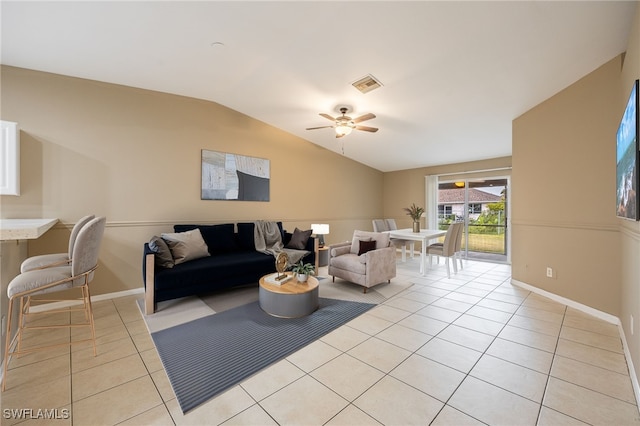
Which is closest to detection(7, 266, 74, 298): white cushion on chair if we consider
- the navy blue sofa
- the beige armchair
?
the navy blue sofa

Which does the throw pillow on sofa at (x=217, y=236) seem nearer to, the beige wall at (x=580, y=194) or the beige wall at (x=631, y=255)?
the beige wall at (x=631, y=255)

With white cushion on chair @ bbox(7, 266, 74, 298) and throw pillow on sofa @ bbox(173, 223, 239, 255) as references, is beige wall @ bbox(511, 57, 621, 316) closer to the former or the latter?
throw pillow on sofa @ bbox(173, 223, 239, 255)

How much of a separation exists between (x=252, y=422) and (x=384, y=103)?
3.89m

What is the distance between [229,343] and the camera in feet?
7.55

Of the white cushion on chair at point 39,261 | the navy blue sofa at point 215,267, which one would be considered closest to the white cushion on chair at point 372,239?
the navy blue sofa at point 215,267

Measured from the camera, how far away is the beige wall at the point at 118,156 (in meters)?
2.99

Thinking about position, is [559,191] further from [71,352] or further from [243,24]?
[71,352]

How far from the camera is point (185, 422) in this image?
1469 millimetres

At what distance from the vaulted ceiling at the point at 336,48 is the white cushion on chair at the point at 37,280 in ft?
7.24

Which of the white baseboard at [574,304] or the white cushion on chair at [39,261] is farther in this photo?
the white baseboard at [574,304]

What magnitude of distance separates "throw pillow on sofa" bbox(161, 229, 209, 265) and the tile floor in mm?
855

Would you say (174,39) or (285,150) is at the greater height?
(174,39)

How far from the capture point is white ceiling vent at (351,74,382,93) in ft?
10.4

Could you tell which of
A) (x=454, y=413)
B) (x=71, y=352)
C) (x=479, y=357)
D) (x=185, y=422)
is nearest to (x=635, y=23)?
(x=479, y=357)
